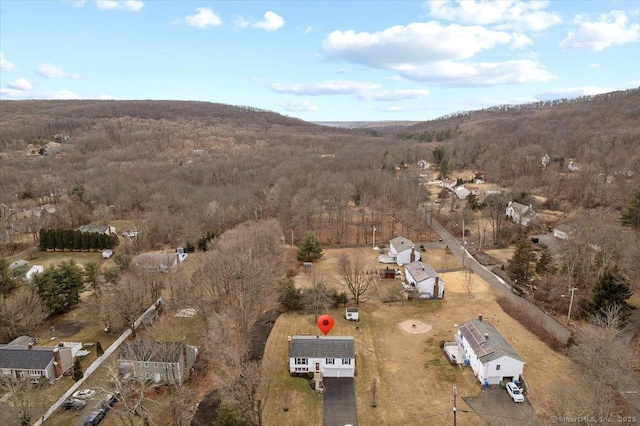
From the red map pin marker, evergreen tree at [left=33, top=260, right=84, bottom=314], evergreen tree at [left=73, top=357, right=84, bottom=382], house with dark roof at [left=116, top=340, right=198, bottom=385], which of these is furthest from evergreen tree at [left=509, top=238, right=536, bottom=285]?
evergreen tree at [left=33, top=260, right=84, bottom=314]

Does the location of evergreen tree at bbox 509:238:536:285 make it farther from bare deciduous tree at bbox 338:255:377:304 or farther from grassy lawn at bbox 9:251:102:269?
grassy lawn at bbox 9:251:102:269

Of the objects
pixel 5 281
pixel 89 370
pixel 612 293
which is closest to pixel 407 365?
pixel 612 293

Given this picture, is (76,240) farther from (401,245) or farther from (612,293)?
(612,293)

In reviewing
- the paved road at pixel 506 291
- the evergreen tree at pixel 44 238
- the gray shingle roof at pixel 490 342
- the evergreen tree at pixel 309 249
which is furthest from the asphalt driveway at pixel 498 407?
the evergreen tree at pixel 44 238

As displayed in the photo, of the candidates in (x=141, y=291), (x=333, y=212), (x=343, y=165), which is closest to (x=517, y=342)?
(x=141, y=291)

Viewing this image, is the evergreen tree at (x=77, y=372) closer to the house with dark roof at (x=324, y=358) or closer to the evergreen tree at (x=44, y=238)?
the house with dark roof at (x=324, y=358)

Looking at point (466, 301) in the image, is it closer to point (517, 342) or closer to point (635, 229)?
point (517, 342)
